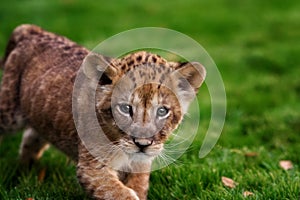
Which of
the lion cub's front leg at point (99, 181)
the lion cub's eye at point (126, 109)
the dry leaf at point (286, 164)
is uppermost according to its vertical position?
the lion cub's eye at point (126, 109)

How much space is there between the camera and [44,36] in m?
5.78

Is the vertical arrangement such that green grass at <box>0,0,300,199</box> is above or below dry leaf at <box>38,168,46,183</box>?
above

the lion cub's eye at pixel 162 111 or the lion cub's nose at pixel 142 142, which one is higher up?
the lion cub's eye at pixel 162 111

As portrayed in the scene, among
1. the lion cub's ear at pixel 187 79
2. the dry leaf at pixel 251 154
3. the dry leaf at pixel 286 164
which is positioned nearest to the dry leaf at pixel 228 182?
the dry leaf at pixel 286 164

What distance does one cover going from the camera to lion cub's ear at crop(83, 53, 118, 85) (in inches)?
167

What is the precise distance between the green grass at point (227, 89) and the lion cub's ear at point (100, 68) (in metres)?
1.12

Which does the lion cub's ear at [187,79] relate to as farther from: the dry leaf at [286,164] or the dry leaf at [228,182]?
the dry leaf at [286,164]

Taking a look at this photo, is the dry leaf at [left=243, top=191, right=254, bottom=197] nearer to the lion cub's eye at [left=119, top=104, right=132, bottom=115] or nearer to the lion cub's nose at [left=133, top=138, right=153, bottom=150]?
the lion cub's nose at [left=133, top=138, right=153, bottom=150]

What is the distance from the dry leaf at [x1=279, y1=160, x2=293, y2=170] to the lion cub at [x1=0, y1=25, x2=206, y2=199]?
1571mm

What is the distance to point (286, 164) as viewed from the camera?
585 centimetres

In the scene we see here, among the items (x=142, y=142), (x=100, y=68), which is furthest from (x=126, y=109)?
(x=100, y=68)

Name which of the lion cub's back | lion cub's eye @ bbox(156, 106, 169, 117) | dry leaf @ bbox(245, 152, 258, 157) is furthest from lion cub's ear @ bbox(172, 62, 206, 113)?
dry leaf @ bbox(245, 152, 258, 157)

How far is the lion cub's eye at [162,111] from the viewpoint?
4191 millimetres

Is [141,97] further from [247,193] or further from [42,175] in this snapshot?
[42,175]
